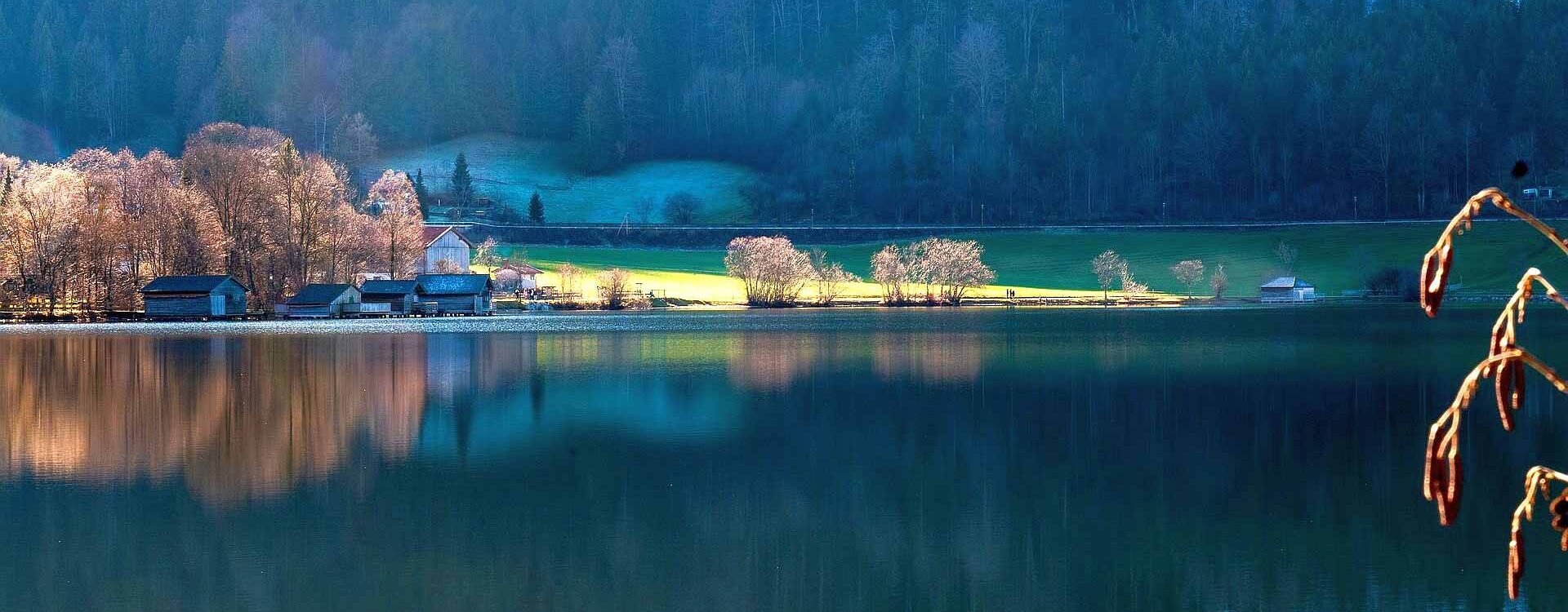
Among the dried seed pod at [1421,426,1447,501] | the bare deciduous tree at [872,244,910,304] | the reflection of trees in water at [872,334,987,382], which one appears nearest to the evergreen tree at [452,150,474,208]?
the bare deciduous tree at [872,244,910,304]

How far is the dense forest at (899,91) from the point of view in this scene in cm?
14750

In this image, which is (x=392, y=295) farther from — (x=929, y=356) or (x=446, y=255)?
(x=929, y=356)

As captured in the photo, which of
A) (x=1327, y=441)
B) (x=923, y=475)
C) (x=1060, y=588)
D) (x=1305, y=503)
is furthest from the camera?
(x=1327, y=441)

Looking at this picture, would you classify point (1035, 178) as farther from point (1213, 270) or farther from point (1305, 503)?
point (1305, 503)

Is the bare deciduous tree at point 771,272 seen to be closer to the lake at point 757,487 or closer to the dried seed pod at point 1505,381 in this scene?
the lake at point 757,487

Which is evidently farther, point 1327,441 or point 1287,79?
point 1287,79

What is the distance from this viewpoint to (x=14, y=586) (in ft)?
48.1

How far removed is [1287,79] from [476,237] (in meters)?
87.1

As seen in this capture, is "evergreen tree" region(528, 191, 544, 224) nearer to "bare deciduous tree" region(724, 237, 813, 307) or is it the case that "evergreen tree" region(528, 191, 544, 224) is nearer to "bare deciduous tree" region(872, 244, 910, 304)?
"bare deciduous tree" region(724, 237, 813, 307)

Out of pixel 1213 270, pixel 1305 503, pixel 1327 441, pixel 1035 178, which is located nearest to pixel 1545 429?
pixel 1327 441

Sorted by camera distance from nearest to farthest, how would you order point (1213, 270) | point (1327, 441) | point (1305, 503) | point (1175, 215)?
point (1305, 503) < point (1327, 441) < point (1213, 270) < point (1175, 215)

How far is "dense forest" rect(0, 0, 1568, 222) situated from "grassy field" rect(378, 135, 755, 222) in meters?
3.62

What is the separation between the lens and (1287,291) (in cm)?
10806

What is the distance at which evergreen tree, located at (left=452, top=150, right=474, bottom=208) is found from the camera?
147000 millimetres
